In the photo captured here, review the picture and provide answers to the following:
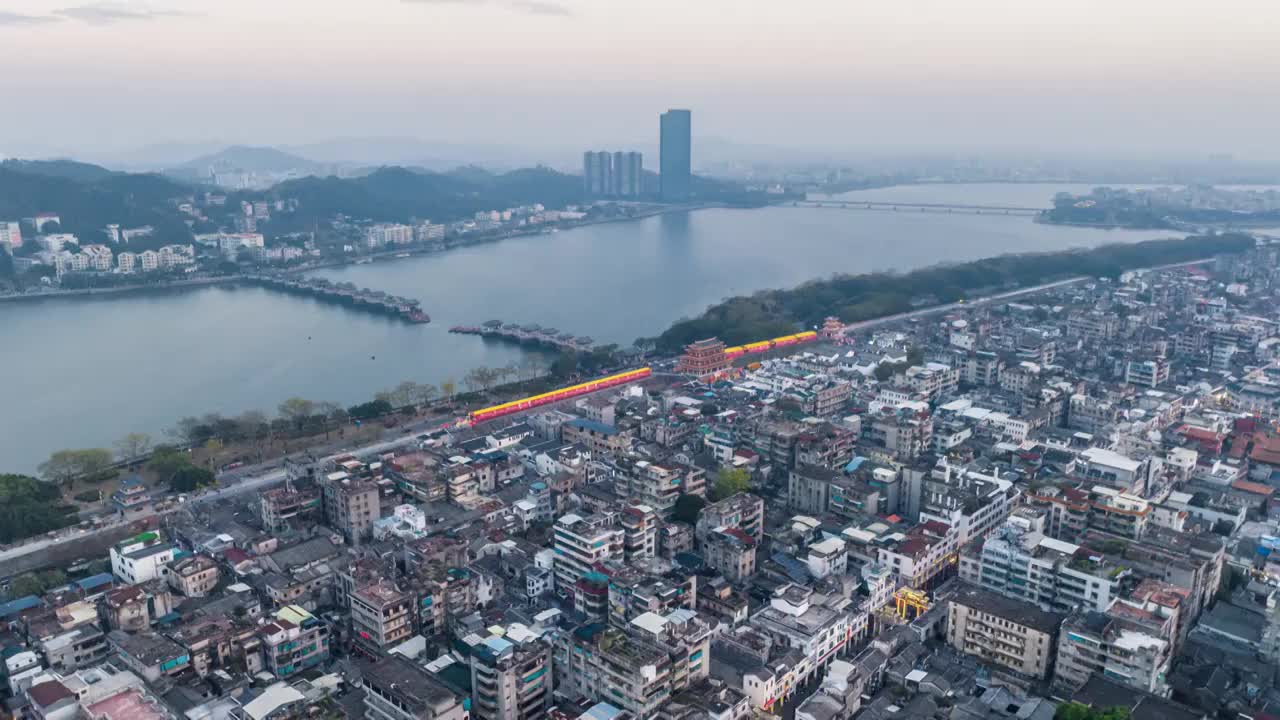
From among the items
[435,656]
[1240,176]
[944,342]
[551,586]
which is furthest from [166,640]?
[1240,176]

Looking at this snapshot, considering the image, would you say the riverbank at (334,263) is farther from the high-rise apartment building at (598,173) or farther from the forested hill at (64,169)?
the forested hill at (64,169)

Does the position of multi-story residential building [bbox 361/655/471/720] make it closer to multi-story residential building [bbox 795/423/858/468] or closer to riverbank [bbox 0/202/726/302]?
multi-story residential building [bbox 795/423/858/468]

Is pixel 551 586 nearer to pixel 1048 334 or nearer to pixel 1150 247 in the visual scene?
pixel 1048 334

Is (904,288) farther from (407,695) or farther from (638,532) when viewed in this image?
(407,695)

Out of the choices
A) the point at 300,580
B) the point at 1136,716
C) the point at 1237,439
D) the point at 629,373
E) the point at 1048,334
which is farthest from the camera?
the point at 1048,334

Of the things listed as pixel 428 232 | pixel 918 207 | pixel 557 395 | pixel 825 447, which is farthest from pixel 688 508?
Result: pixel 918 207

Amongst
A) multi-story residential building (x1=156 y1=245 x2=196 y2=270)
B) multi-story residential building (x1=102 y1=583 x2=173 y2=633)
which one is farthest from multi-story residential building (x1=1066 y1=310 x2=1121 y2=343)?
multi-story residential building (x1=156 y1=245 x2=196 y2=270)
